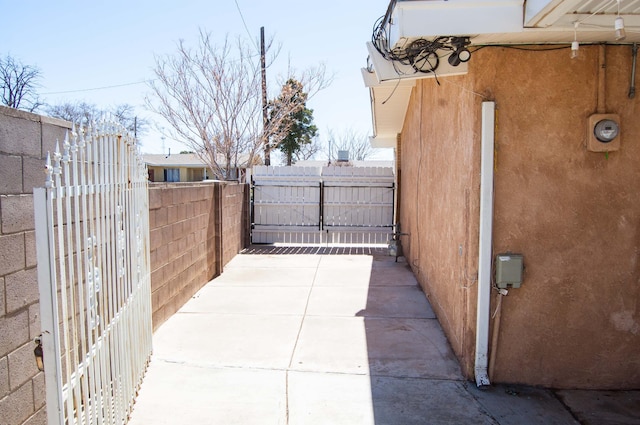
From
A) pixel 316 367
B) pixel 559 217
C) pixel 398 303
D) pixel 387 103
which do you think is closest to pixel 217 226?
pixel 398 303

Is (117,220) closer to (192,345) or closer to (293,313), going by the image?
(192,345)

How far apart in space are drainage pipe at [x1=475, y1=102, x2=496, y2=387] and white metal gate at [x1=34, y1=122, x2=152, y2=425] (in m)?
2.83

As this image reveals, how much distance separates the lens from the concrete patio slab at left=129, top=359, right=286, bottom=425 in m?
3.59

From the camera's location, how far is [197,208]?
7250 mm

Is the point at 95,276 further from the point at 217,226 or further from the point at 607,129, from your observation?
the point at 217,226

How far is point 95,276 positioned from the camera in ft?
9.22

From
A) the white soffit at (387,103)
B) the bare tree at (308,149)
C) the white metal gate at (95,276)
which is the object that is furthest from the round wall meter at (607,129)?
the bare tree at (308,149)

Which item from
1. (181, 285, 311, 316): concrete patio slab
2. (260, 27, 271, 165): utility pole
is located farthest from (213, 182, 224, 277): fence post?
(260, 27, 271, 165): utility pole

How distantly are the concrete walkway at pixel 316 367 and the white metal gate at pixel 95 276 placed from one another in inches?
21.2

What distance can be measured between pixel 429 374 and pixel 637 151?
2.60 m

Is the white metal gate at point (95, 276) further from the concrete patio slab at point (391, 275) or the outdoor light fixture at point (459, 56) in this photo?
the concrete patio slab at point (391, 275)

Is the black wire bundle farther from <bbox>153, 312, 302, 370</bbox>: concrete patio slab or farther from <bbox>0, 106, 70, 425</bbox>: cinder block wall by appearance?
<bbox>153, 312, 302, 370</bbox>: concrete patio slab

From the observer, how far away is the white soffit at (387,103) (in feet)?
20.6

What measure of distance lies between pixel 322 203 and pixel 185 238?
589cm
